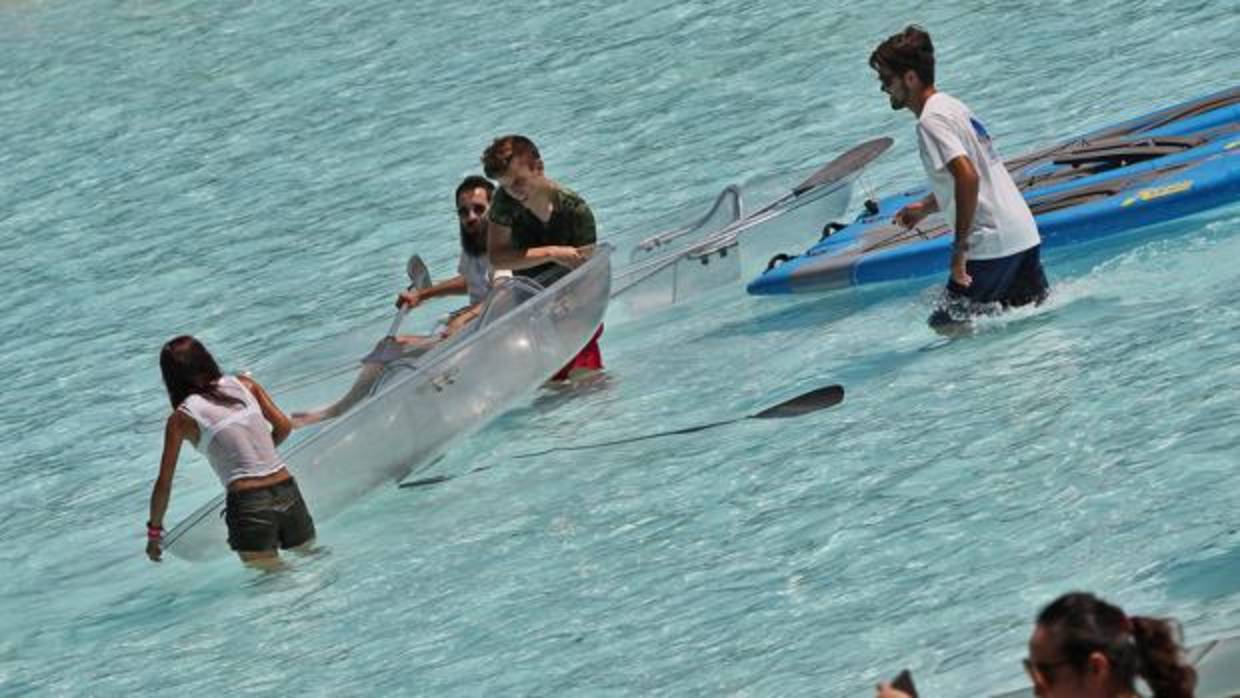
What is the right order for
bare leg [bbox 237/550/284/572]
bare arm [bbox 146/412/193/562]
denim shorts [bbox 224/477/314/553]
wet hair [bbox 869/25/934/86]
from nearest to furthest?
1. wet hair [bbox 869/25/934/86]
2. bare arm [bbox 146/412/193/562]
3. denim shorts [bbox 224/477/314/553]
4. bare leg [bbox 237/550/284/572]

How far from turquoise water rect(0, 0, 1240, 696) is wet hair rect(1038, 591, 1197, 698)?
2.04 m

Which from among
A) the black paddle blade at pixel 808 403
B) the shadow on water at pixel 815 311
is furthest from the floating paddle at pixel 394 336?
the black paddle blade at pixel 808 403

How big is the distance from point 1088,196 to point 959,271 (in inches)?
73.7

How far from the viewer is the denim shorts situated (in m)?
8.27

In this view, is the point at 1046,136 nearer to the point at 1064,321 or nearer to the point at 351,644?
the point at 1064,321

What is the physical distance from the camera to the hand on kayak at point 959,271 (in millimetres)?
8281

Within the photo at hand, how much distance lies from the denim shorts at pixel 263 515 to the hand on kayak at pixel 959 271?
2423mm

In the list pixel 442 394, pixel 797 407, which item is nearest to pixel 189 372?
pixel 442 394

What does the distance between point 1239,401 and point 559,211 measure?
295 cm

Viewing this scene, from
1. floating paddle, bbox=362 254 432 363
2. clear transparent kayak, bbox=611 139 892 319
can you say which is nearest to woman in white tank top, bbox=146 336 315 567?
floating paddle, bbox=362 254 432 363

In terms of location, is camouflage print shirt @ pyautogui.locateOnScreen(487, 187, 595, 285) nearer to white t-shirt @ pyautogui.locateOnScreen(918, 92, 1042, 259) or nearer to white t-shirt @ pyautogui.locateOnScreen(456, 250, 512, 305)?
white t-shirt @ pyautogui.locateOnScreen(456, 250, 512, 305)

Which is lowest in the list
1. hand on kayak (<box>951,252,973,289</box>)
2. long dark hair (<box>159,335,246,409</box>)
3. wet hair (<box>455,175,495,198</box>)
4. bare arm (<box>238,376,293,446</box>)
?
hand on kayak (<box>951,252,973,289</box>)

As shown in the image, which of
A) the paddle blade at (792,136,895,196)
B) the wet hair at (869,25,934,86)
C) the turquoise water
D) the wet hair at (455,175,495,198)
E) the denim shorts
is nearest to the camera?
the turquoise water

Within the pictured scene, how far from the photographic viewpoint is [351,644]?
25.4 feet
